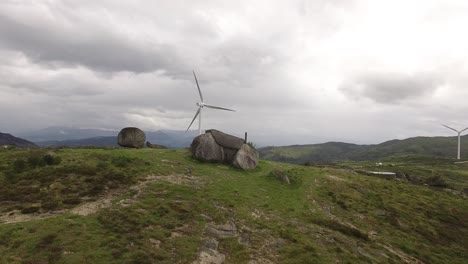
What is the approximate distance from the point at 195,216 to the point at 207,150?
80.4 feet

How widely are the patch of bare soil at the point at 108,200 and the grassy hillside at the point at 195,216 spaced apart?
117 millimetres

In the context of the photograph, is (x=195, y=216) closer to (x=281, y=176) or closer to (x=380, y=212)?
(x=281, y=176)

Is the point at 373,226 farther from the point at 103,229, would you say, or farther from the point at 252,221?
the point at 103,229

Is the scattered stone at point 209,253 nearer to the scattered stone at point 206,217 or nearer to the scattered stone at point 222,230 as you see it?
the scattered stone at point 222,230

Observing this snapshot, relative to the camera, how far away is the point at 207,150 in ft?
192

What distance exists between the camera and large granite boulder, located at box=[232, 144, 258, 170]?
57.8m

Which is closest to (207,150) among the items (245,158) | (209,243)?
(245,158)

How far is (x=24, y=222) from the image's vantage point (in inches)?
1106

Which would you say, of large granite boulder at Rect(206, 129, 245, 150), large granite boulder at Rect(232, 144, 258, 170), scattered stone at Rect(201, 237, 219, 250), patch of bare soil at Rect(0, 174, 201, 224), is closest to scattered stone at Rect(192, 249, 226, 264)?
scattered stone at Rect(201, 237, 219, 250)

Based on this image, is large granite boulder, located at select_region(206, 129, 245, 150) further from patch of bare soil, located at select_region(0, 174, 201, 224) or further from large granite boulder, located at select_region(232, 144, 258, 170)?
patch of bare soil, located at select_region(0, 174, 201, 224)

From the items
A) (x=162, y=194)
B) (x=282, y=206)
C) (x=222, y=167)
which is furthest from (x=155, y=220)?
(x=222, y=167)

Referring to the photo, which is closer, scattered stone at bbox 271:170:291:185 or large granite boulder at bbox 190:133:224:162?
scattered stone at bbox 271:170:291:185

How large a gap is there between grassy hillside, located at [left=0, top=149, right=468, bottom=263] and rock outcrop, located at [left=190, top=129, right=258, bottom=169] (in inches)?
88.1

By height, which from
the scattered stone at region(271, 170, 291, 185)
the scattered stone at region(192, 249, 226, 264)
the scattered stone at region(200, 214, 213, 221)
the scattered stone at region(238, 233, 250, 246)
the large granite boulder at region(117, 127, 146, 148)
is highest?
the large granite boulder at region(117, 127, 146, 148)
